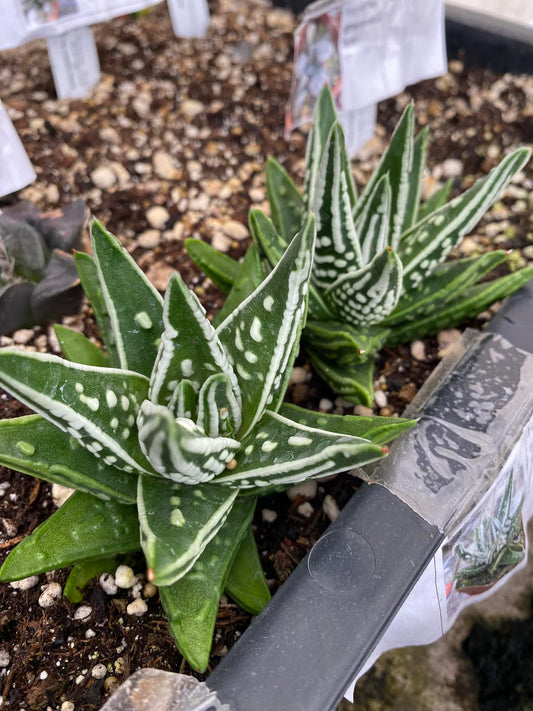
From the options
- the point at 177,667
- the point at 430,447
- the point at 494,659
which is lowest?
the point at 494,659

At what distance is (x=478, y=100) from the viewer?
1473mm

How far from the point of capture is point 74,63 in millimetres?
1362

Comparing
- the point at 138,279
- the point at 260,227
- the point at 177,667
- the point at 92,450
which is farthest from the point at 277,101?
the point at 177,667

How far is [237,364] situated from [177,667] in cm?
35

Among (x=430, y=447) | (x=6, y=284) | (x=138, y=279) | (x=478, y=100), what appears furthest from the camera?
(x=478, y=100)

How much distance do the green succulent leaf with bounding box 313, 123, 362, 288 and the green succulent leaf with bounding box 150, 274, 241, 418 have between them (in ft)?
0.76

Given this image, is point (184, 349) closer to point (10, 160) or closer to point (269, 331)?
point (269, 331)

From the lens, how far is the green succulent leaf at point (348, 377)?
831mm

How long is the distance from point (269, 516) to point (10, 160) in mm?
663

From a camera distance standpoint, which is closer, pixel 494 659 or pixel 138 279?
pixel 138 279

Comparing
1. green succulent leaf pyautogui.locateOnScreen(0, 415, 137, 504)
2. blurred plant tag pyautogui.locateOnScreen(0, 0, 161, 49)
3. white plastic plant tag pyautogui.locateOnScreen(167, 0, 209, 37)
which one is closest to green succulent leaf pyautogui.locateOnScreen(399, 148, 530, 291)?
green succulent leaf pyautogui.locateOnScreen(0, 415, 137, 504)

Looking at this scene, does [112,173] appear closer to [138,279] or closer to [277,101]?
[277,101]

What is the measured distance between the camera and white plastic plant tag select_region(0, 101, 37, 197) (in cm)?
99

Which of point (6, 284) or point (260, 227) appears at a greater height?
point (260, 227)
